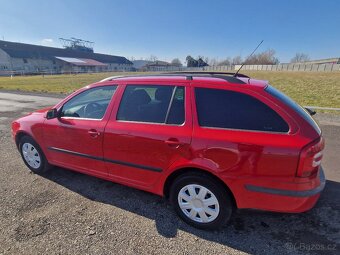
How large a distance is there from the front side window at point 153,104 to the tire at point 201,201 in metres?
0.68

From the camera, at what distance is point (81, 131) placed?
129 inches

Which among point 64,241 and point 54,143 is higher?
point 54,143

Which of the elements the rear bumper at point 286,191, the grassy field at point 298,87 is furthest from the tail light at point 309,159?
the grassy field at point 298,87

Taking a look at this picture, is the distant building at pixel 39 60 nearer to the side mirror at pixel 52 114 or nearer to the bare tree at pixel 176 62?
the bare tree at pixel 176 62

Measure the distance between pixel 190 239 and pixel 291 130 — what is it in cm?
154

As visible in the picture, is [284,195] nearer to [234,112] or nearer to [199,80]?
[234,112]

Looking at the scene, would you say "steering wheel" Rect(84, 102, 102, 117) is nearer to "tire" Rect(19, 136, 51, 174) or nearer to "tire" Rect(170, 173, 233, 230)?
"tire" Rect(19, 136, 51, 174)

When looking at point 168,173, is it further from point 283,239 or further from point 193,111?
point 283,239

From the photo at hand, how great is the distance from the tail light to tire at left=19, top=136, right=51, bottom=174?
12.3ft

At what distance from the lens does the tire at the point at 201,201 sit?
2.53 metres

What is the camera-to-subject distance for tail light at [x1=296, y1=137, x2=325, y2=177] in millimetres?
2148

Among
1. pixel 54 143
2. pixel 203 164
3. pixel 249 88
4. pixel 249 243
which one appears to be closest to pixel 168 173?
pixel 203 164

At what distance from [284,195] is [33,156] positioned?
3902 millimetres

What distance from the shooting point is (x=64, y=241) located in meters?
2.56
